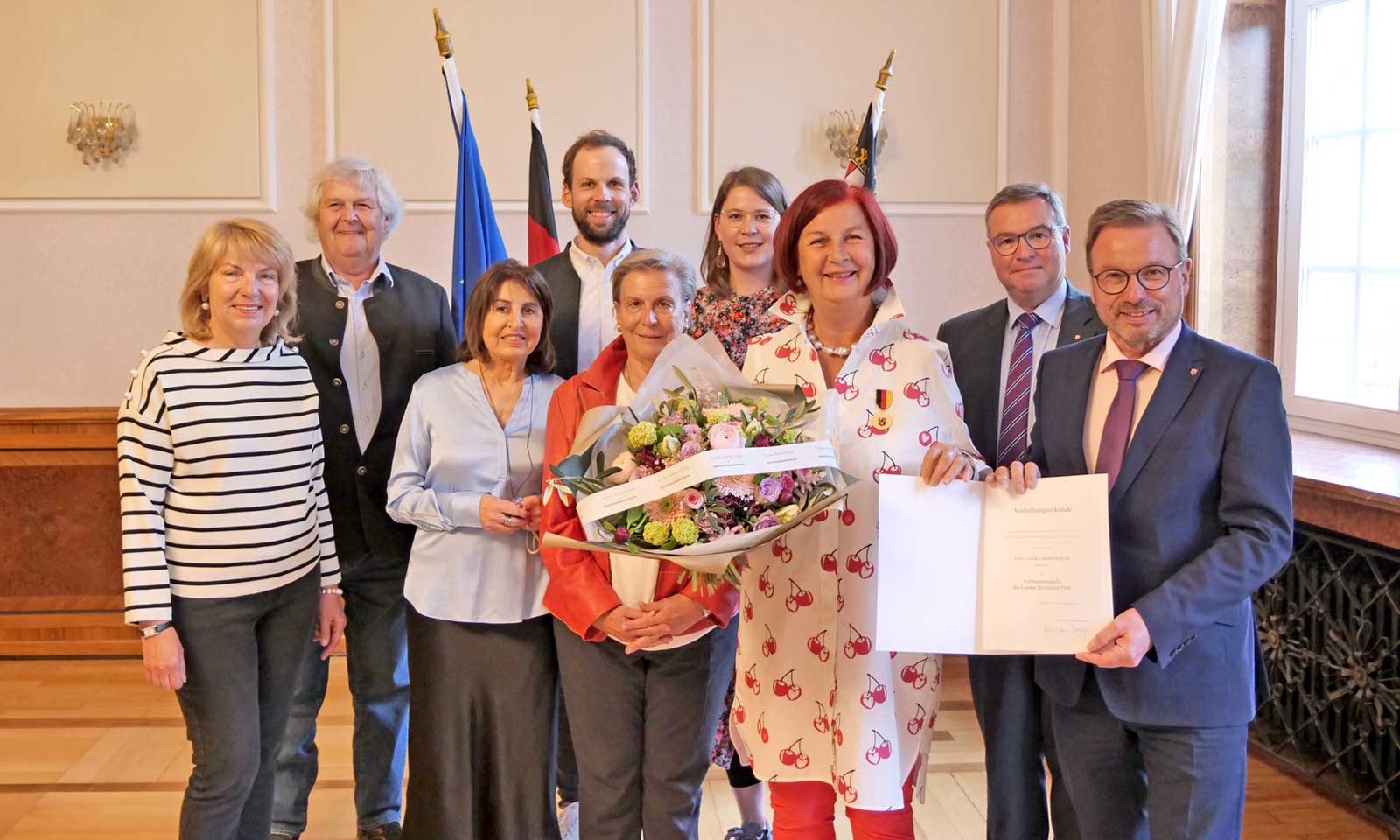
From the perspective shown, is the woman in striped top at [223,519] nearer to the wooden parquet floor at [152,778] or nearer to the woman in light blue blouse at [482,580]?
the woman in light blue blouse at [482,580]

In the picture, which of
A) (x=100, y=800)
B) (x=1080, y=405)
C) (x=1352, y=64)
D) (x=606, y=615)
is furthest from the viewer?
(x=1352, y=64)

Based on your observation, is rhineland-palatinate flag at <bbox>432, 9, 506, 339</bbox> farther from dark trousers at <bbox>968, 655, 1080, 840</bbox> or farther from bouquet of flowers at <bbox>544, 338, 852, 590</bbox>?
dark trousers at <bbox>968, 655, 1080, 840</bbox>

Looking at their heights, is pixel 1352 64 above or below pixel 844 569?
above

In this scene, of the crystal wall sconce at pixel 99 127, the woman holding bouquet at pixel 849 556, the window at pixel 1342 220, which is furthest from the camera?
the crystal wall sconce at pixel 99 127

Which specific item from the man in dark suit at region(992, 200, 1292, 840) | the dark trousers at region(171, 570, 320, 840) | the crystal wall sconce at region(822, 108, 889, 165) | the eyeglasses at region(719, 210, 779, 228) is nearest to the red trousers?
the man in dark suit at region(992, 200, 1292, 840)

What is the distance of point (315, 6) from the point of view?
476 cm

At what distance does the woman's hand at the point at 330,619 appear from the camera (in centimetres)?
263

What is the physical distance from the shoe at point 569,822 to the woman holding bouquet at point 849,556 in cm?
107

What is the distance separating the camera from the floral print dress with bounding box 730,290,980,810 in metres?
2.05

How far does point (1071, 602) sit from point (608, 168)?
1.77 meters

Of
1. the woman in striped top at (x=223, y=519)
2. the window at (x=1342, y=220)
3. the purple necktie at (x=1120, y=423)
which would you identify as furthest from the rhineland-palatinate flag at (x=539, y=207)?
the window at (x=1342, y=220)

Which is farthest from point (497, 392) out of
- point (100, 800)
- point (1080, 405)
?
point (100, 800)

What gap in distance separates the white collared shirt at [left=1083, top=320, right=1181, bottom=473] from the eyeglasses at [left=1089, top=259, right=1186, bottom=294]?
0.30 feet

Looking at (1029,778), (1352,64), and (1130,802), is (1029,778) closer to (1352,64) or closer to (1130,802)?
(1130,802)
